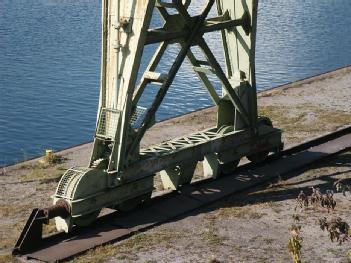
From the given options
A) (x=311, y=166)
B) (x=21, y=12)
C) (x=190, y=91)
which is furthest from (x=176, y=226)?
(x=21, y=12)

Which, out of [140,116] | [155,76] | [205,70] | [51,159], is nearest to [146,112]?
[140,116]

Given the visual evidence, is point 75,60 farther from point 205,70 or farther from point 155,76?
point 155,76

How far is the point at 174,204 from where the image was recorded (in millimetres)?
13156

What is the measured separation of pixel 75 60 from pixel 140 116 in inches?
851

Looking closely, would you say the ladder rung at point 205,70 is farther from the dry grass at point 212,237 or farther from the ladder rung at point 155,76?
the dry grass at point 212,237

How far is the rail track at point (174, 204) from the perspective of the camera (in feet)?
36.8

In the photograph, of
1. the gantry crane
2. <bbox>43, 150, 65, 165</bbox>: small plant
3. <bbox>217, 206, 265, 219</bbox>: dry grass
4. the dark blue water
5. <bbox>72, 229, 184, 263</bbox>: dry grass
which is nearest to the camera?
<bbox>72, 229, 184, 263</bbox>: dry grass

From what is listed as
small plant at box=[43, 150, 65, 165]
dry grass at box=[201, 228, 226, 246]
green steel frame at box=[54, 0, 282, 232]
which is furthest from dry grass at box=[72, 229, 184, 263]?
small plant at box=[43, 150, 65, 165]

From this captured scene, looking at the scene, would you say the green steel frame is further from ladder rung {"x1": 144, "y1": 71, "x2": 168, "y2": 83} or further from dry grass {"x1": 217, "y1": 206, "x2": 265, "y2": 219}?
dry grass {"x1": 217, "y1": 206, "x2": 265, "y2": 219}

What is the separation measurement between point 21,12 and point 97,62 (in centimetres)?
1226

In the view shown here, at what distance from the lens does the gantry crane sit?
11953mm

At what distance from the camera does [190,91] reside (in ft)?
97.5

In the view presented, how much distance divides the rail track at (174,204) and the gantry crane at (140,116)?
0.23m

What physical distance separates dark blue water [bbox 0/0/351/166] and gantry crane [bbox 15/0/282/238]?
7.86 meters
